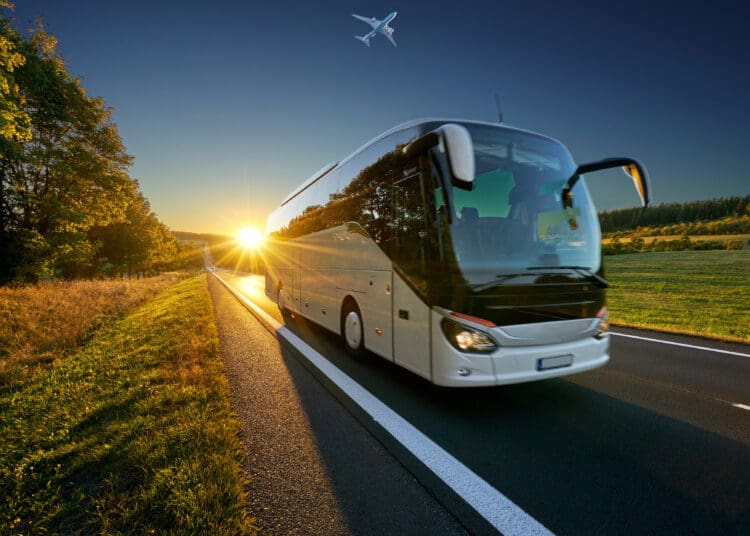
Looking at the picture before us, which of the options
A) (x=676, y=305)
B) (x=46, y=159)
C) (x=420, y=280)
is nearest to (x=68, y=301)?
(x=46, y=159)

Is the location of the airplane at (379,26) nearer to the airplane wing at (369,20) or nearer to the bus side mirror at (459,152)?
the airplane wing at (369,20)

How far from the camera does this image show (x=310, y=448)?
10.3 feet

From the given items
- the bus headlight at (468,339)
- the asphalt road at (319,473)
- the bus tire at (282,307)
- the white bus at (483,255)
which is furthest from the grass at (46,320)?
the bus headlight at (468,339)

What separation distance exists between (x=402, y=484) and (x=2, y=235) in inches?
819

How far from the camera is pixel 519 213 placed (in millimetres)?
3975

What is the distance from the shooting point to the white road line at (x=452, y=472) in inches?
86.5

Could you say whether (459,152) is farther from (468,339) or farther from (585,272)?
(585,272)

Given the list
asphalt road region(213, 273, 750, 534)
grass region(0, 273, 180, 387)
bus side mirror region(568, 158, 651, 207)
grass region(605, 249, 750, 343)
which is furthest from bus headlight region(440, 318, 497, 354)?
grass region(0, 273, 180, 387)

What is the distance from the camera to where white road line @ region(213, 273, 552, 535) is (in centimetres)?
220

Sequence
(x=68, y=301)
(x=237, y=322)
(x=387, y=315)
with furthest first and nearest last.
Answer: (x=68, y=301) < (x=237, y=322) < (x=387, y=315)

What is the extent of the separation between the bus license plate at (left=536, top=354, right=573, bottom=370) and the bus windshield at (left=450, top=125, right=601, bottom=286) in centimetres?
98

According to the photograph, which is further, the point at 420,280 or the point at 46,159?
the point at 46,159

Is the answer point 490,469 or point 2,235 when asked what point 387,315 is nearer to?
point 490,469

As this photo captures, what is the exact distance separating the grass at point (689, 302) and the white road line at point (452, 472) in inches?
294
